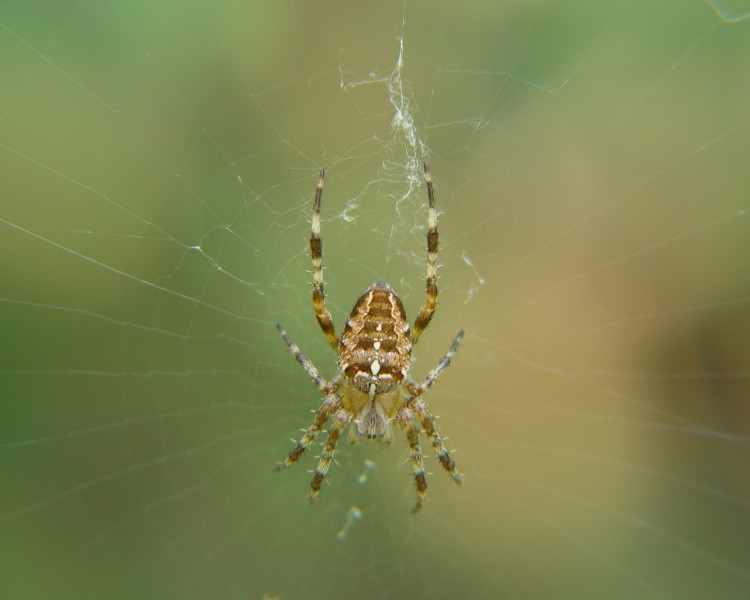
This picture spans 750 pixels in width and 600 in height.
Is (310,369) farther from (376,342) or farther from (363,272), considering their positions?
→ (363,272)

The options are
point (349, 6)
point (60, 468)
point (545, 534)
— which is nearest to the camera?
point (60, 468)

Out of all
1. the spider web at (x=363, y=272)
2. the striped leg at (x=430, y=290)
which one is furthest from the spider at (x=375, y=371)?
the spider web at (x=363, y=272)

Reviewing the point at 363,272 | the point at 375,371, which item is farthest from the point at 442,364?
the point at 363,272

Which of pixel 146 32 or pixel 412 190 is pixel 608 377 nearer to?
pixel 412 190

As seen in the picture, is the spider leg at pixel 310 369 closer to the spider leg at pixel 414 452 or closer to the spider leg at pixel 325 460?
the spider leg at pixel 325 460

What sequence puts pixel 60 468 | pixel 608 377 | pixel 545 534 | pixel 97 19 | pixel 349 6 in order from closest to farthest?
pixel 97 19 < pixel 60 468 < pixel 349 6 < pixel 608 377 < pixel 545 534

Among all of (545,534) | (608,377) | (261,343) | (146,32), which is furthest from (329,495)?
(146,32)
